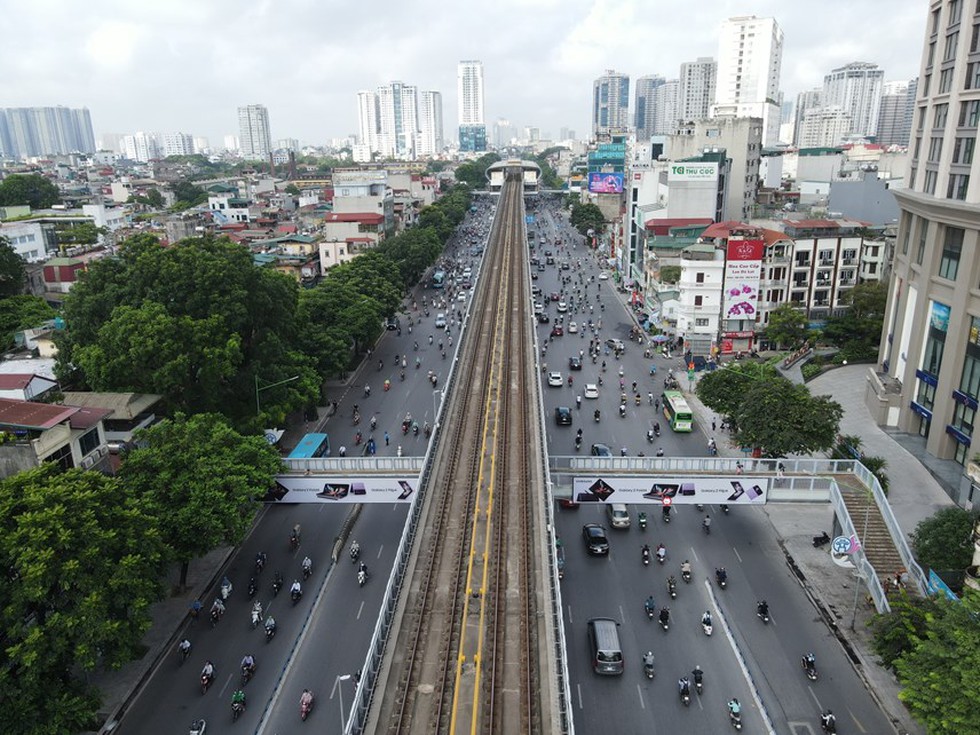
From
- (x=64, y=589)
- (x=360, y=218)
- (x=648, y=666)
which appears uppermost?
(x=360, y=218)

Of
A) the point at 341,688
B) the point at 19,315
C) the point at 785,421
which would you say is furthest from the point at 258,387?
the point at 19,315

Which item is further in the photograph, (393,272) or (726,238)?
(393,272)

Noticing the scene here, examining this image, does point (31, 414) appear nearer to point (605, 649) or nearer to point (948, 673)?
point (605, 649)

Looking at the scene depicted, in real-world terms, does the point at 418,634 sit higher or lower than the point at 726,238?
lower

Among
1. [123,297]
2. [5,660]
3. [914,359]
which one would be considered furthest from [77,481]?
[914,359]

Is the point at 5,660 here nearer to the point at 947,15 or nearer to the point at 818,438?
the point at 818,438

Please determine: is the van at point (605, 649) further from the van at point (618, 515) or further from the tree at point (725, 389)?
the tree at point (725, 389)

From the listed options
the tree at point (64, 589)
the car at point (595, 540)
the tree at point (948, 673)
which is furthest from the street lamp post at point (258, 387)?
the tree at point (948, 673)
